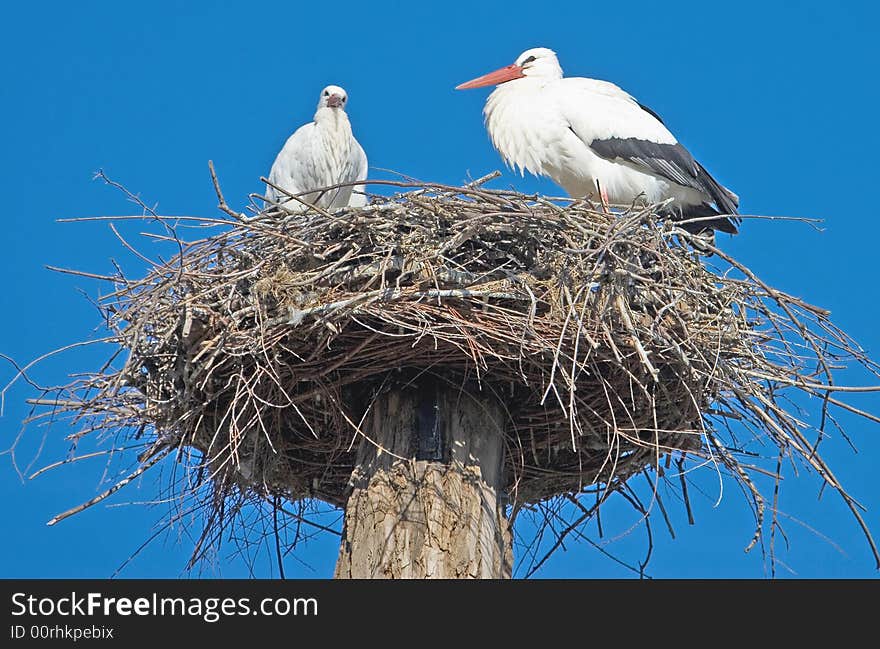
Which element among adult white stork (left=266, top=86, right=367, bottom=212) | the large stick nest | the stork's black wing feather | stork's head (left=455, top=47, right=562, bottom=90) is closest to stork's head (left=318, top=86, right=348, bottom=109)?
adult white stork (left=266, top=86, right=367, bottom=212)

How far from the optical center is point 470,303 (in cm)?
525

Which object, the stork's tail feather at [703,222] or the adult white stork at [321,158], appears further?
the adult white stork at [321,158]

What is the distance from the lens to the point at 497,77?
8.50 metres

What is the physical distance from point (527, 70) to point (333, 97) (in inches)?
62.4

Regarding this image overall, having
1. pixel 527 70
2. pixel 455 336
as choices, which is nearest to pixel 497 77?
pixel 527 70

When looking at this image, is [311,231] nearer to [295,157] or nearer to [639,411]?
[639,411]

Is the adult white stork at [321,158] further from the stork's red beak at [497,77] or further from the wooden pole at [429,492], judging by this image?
the wooden pole at [429,492]

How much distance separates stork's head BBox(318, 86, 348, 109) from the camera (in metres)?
9.44

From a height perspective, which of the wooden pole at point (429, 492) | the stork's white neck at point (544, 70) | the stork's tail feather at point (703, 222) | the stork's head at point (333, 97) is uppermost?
the stork's head at point (333, 97)

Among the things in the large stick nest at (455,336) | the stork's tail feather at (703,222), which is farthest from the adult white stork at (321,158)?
the large stick nest at (455,336)

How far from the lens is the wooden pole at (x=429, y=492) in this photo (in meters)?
5.06

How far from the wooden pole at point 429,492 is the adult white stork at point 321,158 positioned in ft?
11.9

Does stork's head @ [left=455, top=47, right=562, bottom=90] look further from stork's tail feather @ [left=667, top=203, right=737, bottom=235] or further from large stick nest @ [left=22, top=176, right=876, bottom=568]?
large stick nest @ [left=22, top=176, right=876, bottom=568]

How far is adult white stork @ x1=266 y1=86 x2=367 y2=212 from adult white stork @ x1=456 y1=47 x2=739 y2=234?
1372 millimetres
